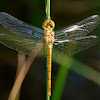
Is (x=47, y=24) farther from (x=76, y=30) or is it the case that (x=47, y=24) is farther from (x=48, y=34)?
(x=76, y=30)

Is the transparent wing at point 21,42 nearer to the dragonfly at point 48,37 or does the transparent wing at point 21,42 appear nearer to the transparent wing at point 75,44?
the dragonfly at point 48,37

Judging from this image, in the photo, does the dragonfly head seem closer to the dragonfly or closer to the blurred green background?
the dragonfly

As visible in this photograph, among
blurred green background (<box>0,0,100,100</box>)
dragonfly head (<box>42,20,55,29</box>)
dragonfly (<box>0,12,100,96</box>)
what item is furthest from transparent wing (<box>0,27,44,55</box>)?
blurred green background (<box>0,0,100,100</box>)

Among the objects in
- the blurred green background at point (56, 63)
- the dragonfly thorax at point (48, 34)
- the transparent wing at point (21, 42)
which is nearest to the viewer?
the transparent wing at point (21, 42)

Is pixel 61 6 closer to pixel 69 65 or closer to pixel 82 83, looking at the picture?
pixel 69 65

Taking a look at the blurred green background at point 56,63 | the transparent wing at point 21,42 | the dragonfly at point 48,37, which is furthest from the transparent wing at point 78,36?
the blurred green background at point 56,63

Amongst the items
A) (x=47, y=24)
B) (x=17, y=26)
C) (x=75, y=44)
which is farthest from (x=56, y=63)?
(x=17, y=26)
